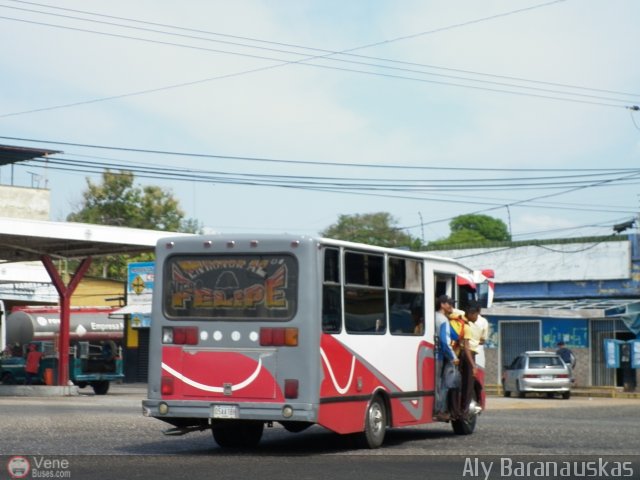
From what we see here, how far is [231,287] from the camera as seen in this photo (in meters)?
15.7

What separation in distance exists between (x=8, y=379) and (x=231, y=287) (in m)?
28.8

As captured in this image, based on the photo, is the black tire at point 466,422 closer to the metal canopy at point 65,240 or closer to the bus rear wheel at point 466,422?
the bus rear wheel at point 466,422

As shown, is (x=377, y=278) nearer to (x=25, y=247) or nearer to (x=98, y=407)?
(x=98, y=407)

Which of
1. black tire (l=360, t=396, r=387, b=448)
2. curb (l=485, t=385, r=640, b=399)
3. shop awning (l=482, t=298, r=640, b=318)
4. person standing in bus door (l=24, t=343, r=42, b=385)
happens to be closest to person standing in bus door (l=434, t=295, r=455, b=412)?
black tire (l=360, t=396, r=387, b=448)

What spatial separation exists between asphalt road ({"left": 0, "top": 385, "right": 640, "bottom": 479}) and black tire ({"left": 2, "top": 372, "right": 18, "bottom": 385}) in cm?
1738

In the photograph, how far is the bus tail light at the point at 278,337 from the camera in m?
15.3

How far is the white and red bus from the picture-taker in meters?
15.3

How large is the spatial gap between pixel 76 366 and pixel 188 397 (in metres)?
25.9

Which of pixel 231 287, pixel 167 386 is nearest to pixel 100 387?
pixel 167 386

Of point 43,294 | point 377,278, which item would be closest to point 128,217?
point 43,294

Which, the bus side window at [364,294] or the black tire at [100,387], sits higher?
the bus side window at [364,294]

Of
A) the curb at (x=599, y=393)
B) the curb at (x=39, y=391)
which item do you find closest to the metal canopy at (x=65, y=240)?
the curb at (x=39, y=391)

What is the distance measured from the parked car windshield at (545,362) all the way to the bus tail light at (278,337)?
83.1ft

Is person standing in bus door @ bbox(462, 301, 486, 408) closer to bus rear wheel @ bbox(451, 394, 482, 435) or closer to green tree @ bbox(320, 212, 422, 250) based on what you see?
bus rear wheel @ bbox(451, 394, 482, 435)
